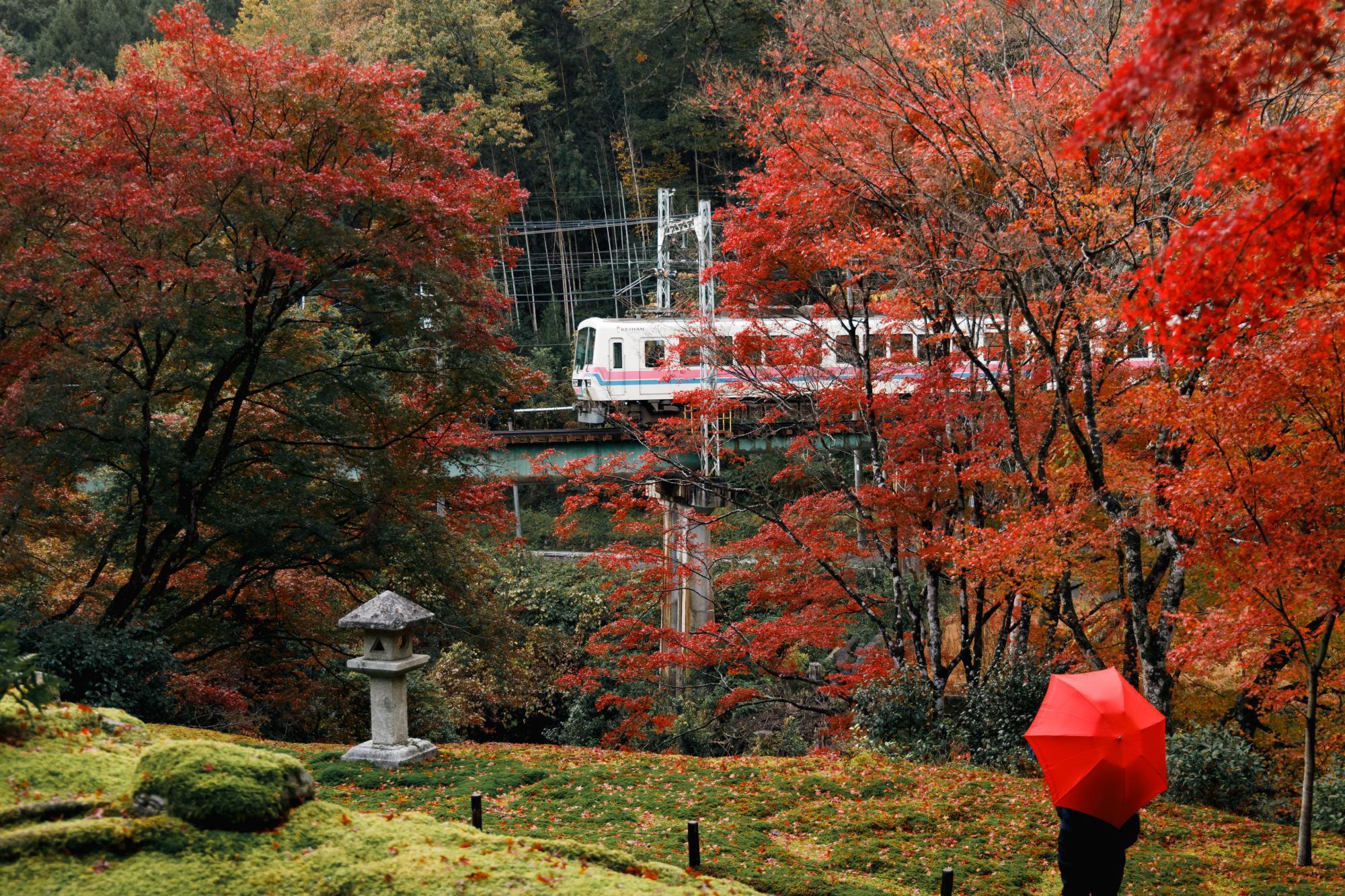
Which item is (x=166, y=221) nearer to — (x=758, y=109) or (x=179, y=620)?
(x=179, y=620)

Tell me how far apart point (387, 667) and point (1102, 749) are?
5647 mm

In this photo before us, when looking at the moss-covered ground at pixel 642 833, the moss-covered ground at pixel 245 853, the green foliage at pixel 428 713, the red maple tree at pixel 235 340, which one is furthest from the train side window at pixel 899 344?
the moss-covered ground at pixel 245 853

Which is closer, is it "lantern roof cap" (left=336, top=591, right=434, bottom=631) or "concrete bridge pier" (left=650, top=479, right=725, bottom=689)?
"lantern roof cap" (left=336, top=591, right=434, bottom=631)

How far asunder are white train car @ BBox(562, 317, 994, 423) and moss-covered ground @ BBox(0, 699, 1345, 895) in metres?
4.93

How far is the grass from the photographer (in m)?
6.31

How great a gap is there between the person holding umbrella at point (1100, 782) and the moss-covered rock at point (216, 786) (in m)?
3.51

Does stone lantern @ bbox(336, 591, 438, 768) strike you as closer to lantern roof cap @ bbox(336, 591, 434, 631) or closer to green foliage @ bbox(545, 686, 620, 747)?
lantern roof cap @ bbox(336, 591, 434, 631)

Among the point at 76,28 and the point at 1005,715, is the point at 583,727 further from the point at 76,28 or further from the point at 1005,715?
the point at 76,28

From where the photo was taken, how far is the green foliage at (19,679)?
4.14 m

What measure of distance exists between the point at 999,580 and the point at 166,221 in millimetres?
9217

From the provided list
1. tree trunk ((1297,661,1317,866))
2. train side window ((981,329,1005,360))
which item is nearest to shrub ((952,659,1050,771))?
tree trunk ((1297,661,1317,866))

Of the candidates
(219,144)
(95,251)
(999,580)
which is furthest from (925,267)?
(95,251)

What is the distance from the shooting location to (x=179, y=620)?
445 inches

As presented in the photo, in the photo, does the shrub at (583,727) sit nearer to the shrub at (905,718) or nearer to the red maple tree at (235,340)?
the red maple tree at (235,340)
